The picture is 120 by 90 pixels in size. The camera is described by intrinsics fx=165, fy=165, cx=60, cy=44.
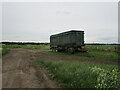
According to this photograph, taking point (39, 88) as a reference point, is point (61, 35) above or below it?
above

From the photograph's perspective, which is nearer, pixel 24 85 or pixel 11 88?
pixel 11 88

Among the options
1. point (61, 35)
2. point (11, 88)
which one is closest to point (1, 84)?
point (11, 88)

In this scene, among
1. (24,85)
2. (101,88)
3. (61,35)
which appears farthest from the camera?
(61,35)

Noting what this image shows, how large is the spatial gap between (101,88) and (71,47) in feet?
62.7

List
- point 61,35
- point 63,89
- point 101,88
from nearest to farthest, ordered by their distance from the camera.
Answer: point 101,88 → point 63,89 → point 61,35

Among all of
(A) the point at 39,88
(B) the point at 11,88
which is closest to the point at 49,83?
(A) the point at 39,88

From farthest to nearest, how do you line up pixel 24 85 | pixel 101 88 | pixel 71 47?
pixel 71 47 < pixel 24 85 < pixel 101 88

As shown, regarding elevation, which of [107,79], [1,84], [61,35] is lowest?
[1,84]

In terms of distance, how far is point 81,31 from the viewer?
26.1 meters

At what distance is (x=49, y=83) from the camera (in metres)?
8.04

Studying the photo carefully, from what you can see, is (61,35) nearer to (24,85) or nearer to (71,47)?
(71,47)

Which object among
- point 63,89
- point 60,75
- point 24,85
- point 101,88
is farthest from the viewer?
point 60,75

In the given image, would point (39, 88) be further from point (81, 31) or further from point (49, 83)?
point (81, 31)

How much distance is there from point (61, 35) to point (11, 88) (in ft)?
74.2
